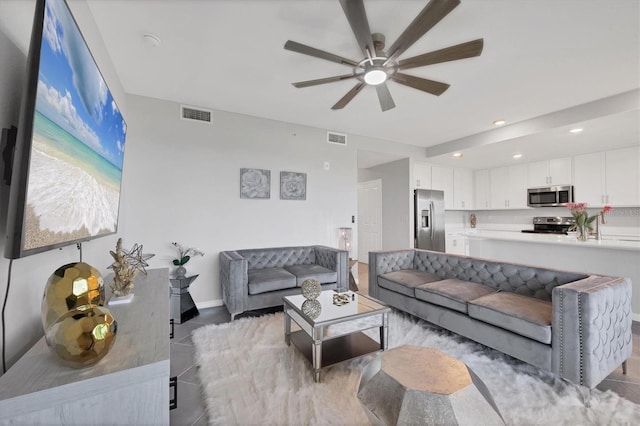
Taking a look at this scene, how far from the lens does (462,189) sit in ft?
21.4

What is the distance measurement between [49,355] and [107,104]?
1457 millimetres

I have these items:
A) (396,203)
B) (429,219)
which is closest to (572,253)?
(429,219)

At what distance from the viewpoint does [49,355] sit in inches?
36.1

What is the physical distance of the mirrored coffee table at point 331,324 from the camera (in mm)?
1900

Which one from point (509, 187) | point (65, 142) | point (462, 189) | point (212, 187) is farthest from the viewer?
point (462, 189)

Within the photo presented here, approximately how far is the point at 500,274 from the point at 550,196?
3924mm

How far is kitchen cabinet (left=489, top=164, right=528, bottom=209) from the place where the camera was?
5.80 meters

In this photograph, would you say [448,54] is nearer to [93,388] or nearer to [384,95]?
[384,95]

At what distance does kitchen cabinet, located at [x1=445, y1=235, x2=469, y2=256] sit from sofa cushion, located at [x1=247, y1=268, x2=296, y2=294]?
445 centimetres

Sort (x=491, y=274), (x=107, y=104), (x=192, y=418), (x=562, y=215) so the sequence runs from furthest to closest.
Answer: (x=562, y=215)
(x=491, y=274)
(x=107, y=104)
(x=192, y=418)

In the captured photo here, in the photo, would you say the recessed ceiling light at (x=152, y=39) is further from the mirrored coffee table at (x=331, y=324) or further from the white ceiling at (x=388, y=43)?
the mirrored coffee table at (x=331, y=324)

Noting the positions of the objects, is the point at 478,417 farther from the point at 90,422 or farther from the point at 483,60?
the point at 483,60

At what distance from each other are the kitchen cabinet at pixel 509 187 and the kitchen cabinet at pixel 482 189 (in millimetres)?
95

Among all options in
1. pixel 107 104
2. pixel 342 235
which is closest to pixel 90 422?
pixel 107 104
